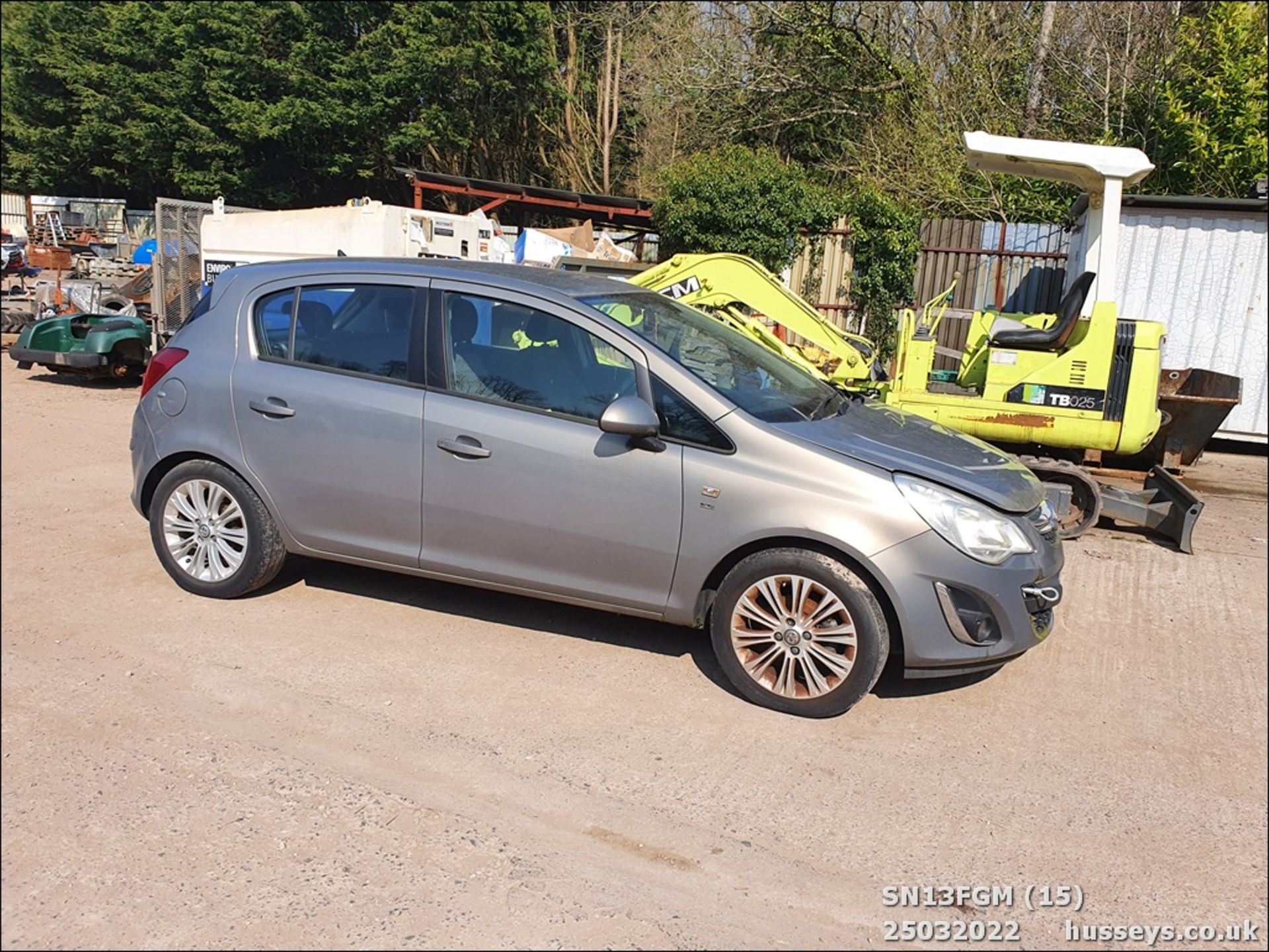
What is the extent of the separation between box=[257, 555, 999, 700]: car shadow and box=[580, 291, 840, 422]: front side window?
1.30 meters

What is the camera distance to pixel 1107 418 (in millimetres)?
7953

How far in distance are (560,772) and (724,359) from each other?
2.25 metres

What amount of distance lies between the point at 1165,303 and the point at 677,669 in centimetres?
977

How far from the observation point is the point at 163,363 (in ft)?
18.1

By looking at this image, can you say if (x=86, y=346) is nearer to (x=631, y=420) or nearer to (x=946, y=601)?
(x=631, y=420)

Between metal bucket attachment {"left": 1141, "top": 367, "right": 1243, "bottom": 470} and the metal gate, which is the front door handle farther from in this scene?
the metal gate

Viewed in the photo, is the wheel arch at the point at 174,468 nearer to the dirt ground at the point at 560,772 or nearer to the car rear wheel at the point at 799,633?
the dirt ground at the point at 560,772

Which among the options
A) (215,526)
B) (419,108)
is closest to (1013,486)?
(215,526)

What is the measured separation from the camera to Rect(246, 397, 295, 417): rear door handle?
5.14 m

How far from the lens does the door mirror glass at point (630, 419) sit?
441 cm

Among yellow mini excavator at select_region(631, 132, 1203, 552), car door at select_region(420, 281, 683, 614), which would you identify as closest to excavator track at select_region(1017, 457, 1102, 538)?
yellow mini excavator at select_region(631, 132, 1203, 552)

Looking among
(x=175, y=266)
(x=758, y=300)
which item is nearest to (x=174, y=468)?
(x=758, y=300)

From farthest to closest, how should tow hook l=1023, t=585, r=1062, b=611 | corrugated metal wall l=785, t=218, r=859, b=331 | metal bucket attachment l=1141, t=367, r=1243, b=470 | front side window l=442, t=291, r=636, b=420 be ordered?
corrugated metal wall l=785, t=218, r=859, b=331 < metal bucket attachment l=1141, t=367, r=1243, b=470 < front side window l=442, t=291, r=636, b=420 < tow hook l=1023, t=585, r=1062, b=611

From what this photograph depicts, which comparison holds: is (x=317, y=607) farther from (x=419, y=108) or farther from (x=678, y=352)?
(x=419, y=108)
